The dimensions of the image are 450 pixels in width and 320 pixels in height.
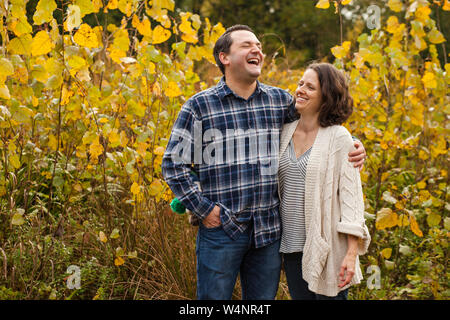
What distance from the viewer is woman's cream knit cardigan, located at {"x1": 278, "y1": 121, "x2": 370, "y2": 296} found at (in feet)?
5.86

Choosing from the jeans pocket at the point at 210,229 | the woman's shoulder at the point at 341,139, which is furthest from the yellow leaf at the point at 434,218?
the jeans pocket at the point at 210,229

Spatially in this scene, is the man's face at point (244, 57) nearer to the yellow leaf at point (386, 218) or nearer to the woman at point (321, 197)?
the woman at point (321, 197)

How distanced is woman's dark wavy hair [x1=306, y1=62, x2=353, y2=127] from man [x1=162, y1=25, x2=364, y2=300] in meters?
0.18

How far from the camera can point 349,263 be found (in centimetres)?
177

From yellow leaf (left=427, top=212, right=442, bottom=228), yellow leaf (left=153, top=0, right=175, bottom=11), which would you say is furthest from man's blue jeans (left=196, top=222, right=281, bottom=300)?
yellow leaf (left=427, top=212, right=442, bottom=228)

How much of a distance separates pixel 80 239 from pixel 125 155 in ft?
2.32

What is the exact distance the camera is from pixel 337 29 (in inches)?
466

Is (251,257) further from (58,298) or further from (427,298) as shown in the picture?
(427,298)

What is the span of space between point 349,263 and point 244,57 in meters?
0.91

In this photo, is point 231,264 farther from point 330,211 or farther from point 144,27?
point 144,27

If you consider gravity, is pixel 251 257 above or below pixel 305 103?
below

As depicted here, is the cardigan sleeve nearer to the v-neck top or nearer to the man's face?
the v-neck top
